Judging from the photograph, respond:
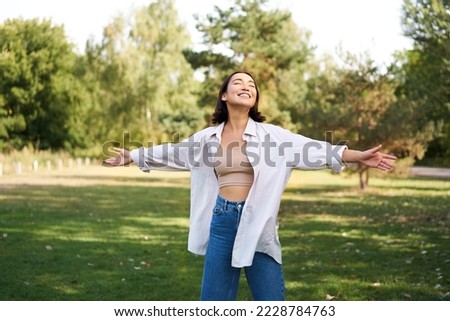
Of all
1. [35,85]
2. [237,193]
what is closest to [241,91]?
[237,193]

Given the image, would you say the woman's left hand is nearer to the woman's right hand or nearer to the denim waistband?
the denim waistband

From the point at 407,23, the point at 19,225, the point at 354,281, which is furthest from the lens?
the point at 407,23

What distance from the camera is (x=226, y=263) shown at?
3.40 meters

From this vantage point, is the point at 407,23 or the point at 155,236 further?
the point at 407,23

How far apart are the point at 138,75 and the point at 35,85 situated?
1764cm

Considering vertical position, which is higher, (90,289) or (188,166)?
(188,166)

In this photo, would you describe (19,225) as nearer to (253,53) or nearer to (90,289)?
(90,289)

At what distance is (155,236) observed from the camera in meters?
9.75

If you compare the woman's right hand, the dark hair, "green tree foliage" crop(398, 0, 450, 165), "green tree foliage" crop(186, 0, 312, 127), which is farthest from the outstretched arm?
"green tree foliage" crop(186, 0, 312, 127)

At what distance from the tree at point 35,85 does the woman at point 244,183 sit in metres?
13.4

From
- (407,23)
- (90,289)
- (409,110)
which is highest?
(407,23)

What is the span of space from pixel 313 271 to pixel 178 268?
152cm

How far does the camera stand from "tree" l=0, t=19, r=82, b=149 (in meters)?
17.3

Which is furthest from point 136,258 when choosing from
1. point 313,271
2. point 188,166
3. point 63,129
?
point 63,129
